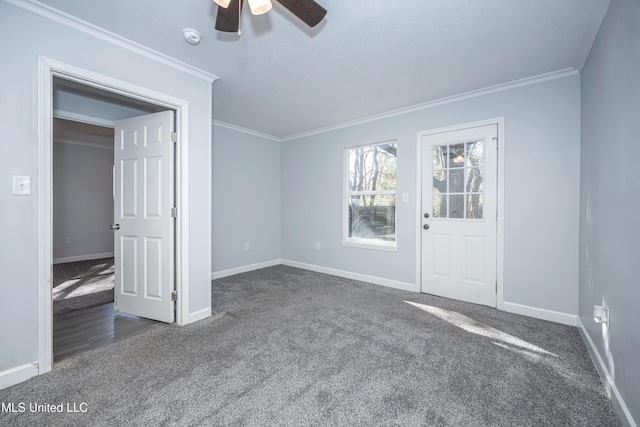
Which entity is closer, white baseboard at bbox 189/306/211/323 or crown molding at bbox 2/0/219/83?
crown molding at bbox 2/0/219/83

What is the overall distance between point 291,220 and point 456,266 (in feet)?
9.41

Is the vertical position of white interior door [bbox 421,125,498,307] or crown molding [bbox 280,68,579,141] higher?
crown molding [bbox 280,68,579,141]

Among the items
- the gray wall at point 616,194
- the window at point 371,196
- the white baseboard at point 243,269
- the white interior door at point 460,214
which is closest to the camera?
the gray wall at point 616,194

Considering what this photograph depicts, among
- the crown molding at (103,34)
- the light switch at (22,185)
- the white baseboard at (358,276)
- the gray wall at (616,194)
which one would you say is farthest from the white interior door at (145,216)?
the gray wall at (616,194)

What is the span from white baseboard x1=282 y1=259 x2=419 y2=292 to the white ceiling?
7.86 ft

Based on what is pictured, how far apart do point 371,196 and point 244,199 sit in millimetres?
2135

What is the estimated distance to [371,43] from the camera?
2.26 meters

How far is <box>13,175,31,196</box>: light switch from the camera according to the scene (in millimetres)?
1777

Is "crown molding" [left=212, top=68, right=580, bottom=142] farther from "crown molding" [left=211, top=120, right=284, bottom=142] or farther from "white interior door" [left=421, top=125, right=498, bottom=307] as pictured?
"white interior door" [left=421, top=125, right=498, bottom=307]

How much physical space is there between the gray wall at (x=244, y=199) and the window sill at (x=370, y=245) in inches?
61.9

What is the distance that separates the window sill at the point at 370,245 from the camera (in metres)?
3.94

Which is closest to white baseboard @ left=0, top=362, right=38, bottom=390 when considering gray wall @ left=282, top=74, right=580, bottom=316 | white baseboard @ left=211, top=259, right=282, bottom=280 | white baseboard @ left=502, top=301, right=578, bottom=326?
white baseboard @ left=211, top=259, right=282, bottom=280

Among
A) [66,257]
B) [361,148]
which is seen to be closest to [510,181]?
[361,148]

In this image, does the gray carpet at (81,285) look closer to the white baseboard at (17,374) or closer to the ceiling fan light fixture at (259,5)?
the white baseboard at (17,374)
